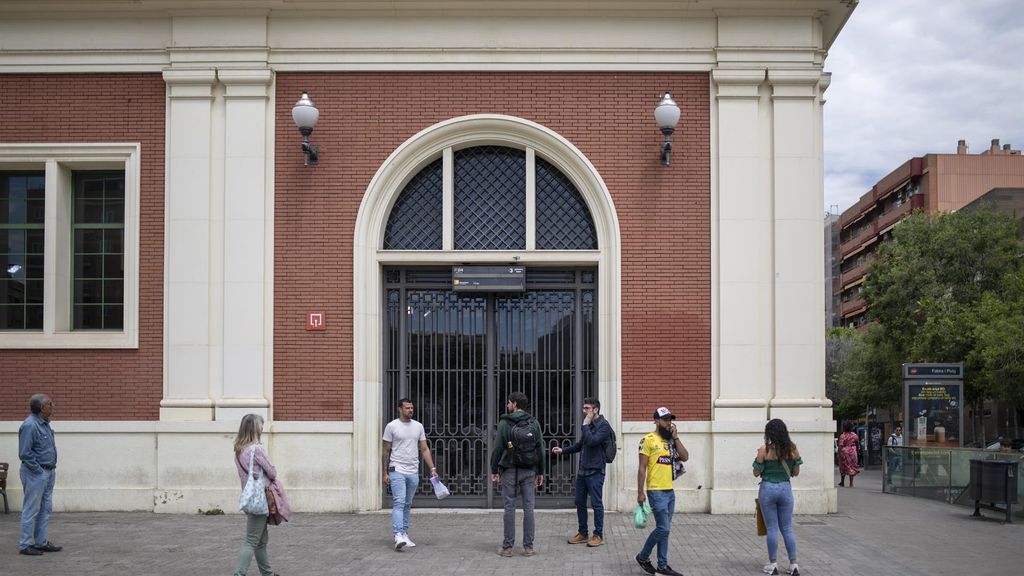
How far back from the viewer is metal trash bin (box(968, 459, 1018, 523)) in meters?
15.9

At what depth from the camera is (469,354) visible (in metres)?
15.7

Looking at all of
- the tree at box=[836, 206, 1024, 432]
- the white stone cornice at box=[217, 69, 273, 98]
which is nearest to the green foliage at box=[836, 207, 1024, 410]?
the tree at box=[836, 206, 1024, 432]

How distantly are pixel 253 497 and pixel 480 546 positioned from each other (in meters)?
3.60

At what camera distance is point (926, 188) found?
76.6 meters

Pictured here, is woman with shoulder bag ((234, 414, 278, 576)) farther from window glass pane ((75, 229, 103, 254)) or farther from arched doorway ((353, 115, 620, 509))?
window glass pane ((75, 229, 103, 254))

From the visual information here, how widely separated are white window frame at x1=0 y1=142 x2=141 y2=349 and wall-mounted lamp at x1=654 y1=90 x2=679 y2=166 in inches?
293

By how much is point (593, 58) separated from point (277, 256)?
5313mm

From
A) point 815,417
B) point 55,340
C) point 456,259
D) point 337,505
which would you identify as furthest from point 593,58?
point 55,340

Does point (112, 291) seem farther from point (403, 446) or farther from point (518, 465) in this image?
point (518, 465)

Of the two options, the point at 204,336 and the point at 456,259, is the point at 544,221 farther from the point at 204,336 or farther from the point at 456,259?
the point at 204,336

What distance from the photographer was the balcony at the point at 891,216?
80.5 m

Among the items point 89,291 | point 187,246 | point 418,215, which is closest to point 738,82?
point 418,215

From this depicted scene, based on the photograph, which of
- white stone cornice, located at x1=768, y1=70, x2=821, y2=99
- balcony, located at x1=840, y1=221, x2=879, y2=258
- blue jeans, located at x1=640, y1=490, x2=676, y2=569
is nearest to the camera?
blue jeans, located at x1=640, y1=490, x2=676, y2=569

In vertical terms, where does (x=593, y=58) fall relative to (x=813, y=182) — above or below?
above
